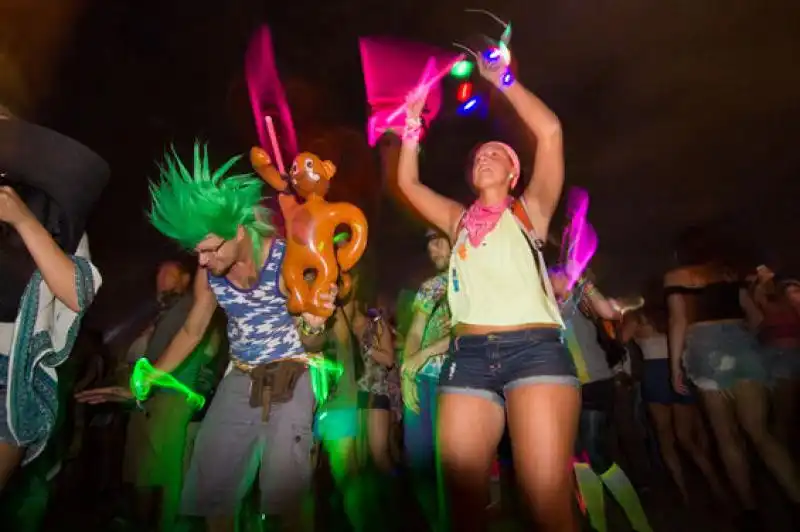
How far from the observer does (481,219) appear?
2.56m

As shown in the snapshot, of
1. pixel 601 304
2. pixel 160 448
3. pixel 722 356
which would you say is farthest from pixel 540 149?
pixel 160 448

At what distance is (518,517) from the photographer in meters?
3.79

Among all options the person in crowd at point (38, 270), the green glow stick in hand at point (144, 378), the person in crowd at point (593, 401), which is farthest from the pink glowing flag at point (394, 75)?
the green glow stick in hand at point (144, 378)

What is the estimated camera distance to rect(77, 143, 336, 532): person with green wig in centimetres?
259

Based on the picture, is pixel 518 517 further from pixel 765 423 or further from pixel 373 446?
pixel 765 423

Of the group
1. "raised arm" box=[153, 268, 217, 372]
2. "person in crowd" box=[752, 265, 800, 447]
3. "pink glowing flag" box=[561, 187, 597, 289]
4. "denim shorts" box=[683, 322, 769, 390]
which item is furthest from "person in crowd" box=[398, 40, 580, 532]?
"person in crowd" box=[752, 265, 800, 447]

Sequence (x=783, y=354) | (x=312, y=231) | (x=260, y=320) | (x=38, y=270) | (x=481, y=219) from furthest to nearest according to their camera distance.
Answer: (x=783, y=354) < (x=312, y=231) < (x=260, y=320) < (x=481, y=219) < (x=38, y=270)

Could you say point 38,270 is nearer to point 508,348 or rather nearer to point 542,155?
point 508,348

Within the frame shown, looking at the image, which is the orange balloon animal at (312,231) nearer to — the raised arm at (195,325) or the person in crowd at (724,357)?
the raised arm at (195,325)

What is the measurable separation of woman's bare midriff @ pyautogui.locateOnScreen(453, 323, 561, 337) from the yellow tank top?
0.01 meters

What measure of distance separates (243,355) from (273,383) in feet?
0.77

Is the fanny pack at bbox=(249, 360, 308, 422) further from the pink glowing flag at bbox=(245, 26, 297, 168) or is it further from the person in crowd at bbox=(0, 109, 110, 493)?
the pink glowing flag at bbox=(245, 26, 297, 168)

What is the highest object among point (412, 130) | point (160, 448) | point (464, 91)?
point (464, 91)

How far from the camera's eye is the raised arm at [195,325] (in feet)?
9.65
